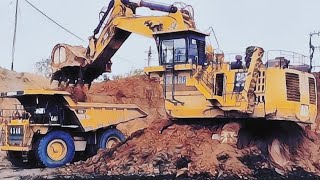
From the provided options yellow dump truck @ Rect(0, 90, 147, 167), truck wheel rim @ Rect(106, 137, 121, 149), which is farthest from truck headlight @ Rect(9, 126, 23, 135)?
truck wheel rim @ Rect(106, 137, 121, 149)

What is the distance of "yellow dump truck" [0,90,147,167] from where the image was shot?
1777 cm

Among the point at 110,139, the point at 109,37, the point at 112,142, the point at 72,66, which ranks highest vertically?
the point at 109,37

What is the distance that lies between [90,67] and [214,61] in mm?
5147

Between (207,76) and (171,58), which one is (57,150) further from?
(207,76)

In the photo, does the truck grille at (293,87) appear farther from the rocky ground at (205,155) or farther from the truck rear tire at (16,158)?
the truck rear tire at (16,158)

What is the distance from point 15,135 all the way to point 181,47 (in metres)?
6.20

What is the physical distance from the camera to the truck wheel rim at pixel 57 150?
17.9 meters

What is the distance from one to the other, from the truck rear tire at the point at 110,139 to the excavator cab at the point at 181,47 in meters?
3.35

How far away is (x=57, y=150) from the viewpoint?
1808 cm

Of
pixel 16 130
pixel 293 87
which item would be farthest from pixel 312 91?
pixel 16 130

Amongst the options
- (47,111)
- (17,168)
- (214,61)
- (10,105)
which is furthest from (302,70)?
(10,105)

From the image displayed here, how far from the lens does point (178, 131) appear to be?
18.0 m

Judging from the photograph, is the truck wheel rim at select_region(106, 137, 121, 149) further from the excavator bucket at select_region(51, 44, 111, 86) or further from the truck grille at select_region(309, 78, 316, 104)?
the truck grille at select_region(309, 78, 316, 104)

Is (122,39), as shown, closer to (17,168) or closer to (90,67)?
(90,67)
